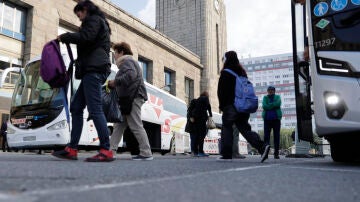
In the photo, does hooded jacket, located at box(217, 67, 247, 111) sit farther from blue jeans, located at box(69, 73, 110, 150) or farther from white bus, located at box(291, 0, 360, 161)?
blue jeans, located at box(69, 73, 110, 150)

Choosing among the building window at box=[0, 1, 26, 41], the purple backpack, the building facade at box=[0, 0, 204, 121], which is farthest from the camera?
the building facade at box=[0, 0, 204, 121]

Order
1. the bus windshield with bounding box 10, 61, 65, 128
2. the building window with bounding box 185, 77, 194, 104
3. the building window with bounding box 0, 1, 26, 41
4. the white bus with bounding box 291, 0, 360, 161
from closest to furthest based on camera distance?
1. the white bus with bounding box 291, 0, 360, 161
2. the bus windshield with bounding box 10, 61, 65, 128
3. the building window with bounding box 0, 1, 26, 41
4. the building window with bounding box 185, 77, 194, 104

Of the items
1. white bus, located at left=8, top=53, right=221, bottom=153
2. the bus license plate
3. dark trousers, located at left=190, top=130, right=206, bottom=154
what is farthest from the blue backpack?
the bus license plate

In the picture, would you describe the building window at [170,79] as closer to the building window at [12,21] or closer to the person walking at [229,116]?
the building window at [12,21]

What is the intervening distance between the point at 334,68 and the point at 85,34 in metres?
2.98

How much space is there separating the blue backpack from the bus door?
645mm

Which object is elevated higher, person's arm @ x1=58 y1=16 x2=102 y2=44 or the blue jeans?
person's arm @ x1=58 y1=16 x2=102 y2=44

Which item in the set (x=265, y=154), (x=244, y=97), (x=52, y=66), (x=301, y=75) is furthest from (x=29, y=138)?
(x=301, y=75)

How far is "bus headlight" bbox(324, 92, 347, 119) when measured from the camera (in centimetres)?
408

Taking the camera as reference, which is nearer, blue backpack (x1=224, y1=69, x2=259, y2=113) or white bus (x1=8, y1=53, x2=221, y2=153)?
blue backpack (x1=224, y1=69, x2=259, y2=113)

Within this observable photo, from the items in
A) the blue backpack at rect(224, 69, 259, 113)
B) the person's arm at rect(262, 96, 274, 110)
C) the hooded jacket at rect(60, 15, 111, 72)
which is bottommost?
the blue backpack at rect(224, 69, 259, 113)

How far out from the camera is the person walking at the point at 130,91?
5059 mm

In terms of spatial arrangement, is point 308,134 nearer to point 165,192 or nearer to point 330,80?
point 330,80

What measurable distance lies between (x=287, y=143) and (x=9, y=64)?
78211mm
